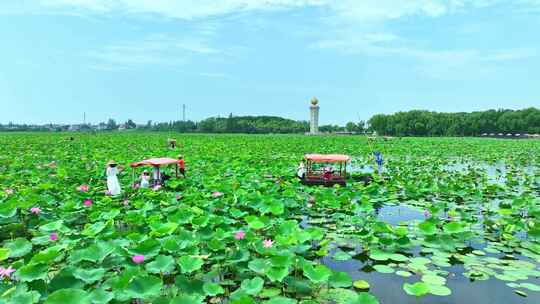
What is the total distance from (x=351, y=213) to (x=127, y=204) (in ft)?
11.0

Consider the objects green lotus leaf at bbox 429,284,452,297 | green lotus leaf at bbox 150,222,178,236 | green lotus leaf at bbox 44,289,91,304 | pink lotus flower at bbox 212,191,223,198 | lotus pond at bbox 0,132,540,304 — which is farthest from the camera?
pink lotus flower at bbox 212,191,223,198

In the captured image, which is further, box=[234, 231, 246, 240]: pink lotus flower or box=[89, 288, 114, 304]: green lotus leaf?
box=[234, 231, 246, 240]: pink lotus flower

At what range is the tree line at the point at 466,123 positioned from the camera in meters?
62.2

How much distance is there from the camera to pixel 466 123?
6575 cm

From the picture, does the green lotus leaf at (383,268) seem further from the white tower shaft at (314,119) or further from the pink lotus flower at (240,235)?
the white tower shaft at (314,119)

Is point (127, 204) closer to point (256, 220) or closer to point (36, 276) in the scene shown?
point (256, 220)

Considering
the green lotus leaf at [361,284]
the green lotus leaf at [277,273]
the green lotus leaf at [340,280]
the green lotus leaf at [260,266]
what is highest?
the green lotus leaf at [277,273]

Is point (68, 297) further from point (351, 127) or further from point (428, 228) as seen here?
point (351, 127)

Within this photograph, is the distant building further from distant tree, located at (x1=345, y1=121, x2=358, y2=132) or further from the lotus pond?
the lotus pond

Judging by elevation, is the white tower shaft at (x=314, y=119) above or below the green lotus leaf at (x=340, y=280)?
above

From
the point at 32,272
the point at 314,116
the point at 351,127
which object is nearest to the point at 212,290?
the point at 32,272

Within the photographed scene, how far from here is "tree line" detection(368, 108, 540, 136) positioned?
204 feet

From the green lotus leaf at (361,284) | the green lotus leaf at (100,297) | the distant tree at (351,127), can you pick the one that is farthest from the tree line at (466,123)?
the green lotus leaf at (100,297)

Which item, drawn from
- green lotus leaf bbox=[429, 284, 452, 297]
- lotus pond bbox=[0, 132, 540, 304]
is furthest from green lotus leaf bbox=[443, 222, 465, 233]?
green lotus leaf bbox=[429, 284, 452, 297]
